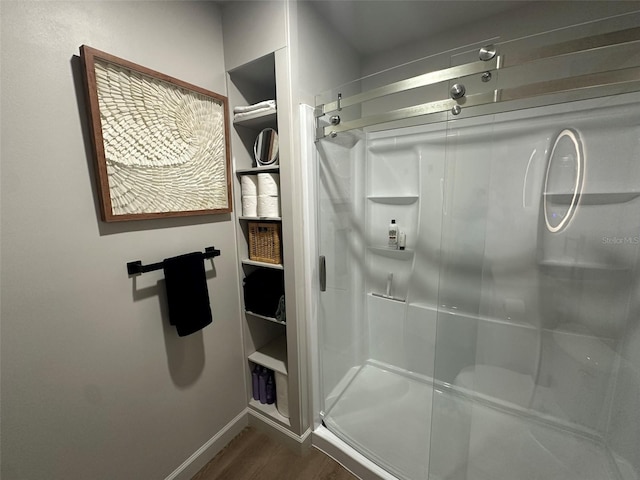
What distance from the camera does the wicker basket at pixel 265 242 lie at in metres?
1.43

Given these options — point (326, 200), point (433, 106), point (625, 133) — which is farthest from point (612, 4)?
point (326, 200)

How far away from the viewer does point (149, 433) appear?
1.19 metres

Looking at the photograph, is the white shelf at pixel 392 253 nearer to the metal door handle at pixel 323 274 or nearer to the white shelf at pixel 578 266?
the metal door handle at pixel 323 274

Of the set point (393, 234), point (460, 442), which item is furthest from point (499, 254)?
point (460, 442)

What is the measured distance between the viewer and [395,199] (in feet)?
6.05

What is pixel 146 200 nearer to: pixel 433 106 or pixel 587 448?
pixel 433 106

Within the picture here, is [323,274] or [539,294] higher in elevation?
[323,274]

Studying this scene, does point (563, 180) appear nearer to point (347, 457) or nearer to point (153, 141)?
point (347, 457)

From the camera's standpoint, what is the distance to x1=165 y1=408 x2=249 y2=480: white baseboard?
1.33m

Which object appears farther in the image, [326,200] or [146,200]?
[326,200]

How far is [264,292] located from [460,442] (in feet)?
4.29

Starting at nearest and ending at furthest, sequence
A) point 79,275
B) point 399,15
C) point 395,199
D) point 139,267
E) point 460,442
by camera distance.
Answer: point 79,275
point 139,267
point 460,442
point 399,15
point 395,199

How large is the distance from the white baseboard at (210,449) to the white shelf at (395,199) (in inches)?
67.4

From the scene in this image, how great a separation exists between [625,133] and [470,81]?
81cm
